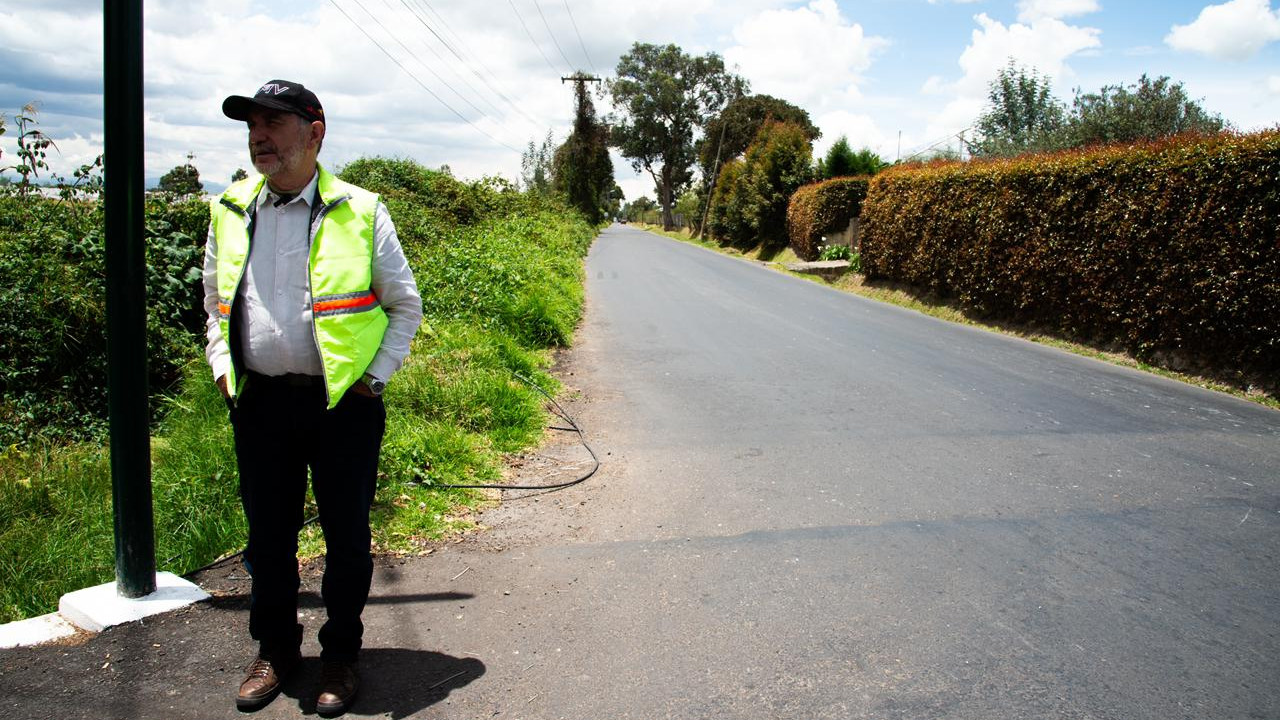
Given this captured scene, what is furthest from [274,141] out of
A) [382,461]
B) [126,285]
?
[382,461]

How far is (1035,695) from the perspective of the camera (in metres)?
3.00

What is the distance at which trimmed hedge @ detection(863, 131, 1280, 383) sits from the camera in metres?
9.12

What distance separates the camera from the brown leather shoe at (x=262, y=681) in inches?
112

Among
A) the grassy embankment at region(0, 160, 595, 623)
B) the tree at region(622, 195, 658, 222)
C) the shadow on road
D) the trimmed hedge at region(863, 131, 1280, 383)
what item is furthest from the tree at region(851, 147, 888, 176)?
the tree at region(622, 195, 658, 222)

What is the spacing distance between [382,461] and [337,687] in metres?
2.45

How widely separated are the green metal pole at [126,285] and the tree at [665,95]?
74008mm

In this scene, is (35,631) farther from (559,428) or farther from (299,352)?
(559,428)

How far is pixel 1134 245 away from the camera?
35.2 feet

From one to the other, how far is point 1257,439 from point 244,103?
7503 mm

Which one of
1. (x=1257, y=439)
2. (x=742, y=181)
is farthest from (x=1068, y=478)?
(x=742, y=181)

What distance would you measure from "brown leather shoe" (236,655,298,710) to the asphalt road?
5cm

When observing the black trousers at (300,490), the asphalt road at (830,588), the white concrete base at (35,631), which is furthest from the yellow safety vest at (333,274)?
the white concrete base at (35,631)

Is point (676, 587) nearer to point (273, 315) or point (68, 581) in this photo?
point (273, 315)

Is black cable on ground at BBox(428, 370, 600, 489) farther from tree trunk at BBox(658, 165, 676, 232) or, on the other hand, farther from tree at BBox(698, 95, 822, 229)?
tree trunk at BBox(658, 165, 676, 232)
